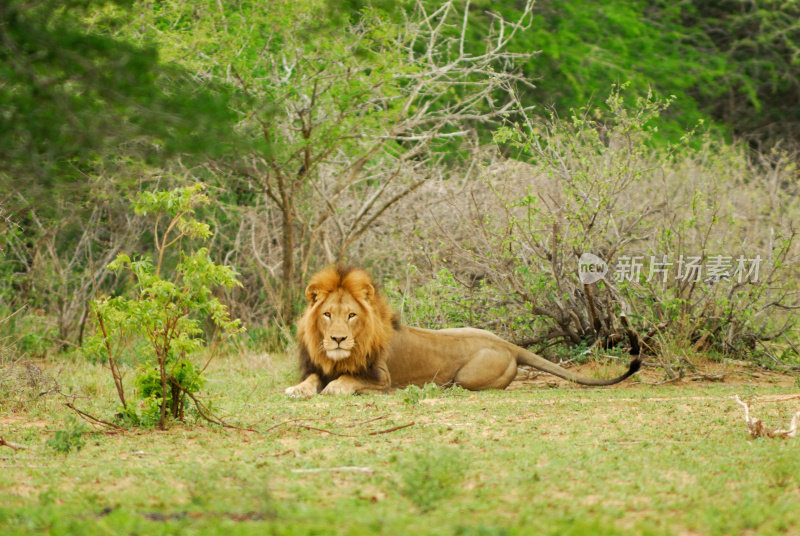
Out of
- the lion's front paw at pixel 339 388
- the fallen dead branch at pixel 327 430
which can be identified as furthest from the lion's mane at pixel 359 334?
the fallen dead branch at pixel 327 430

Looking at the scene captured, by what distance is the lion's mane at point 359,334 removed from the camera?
8539 millimetres

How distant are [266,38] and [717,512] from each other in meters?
9.51

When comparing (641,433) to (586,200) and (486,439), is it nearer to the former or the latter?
(486,439)

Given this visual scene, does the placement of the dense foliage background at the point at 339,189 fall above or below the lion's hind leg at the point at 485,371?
above

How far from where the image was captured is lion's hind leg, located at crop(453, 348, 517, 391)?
8.82m

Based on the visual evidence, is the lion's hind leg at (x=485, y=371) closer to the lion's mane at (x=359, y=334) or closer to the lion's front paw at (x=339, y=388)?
the lion's mane at (x=359, y=334)

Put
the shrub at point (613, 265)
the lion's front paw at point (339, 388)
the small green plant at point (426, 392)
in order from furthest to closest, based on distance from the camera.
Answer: the shrub at point (613, 265)
the lion's front paw at point (339, 388)
the small green plant at point (426, 392)

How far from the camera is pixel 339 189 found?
1294cm

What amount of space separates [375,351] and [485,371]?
3.43 feet

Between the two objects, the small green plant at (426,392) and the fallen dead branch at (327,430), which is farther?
the small green plant at (426,392)

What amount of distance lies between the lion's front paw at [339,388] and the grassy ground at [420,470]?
0.23 m

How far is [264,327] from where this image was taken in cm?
1348

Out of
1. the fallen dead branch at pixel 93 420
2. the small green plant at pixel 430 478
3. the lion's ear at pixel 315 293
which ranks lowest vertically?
the fallen dead branch at pixel 93 420

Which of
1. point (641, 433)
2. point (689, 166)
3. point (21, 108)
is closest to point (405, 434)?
point (641, 433)
